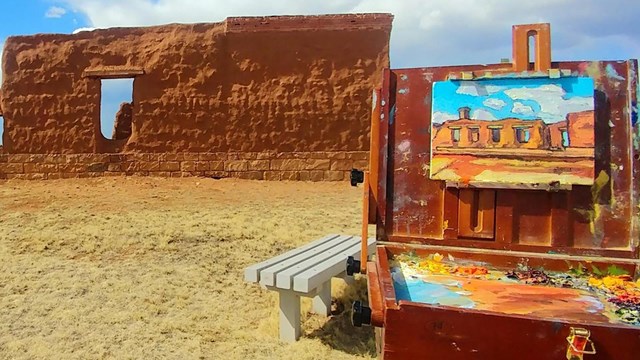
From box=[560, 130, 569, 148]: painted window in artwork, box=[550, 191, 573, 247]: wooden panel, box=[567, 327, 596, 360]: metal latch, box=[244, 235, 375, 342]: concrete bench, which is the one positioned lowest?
box=[244, 235, 375, 342]: concrete bench

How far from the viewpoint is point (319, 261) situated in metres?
3.71

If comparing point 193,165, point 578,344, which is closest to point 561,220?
point 578,344

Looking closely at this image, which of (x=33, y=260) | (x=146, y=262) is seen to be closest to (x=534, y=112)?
(x=146, y=262)

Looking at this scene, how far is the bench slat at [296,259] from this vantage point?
3.27 metres

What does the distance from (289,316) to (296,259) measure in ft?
1.56

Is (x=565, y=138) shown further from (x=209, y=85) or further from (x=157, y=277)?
(x=209, y=85)

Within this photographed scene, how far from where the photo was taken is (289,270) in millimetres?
3355

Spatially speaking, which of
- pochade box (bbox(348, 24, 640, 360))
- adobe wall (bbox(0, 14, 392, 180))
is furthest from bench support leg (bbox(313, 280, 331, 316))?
adobe wall (bbox(0, 14, 392, 180))

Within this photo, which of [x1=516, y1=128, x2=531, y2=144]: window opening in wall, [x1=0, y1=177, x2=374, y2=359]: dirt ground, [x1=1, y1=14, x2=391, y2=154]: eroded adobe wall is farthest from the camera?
[x1=1, y1=14, x2=391, y2=154]: eroded adobe wall

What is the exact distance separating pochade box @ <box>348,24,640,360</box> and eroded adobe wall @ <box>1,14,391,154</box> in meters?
7.75

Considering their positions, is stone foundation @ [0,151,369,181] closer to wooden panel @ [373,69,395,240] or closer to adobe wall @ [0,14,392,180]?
adobe wall @ [0,14,392,180]

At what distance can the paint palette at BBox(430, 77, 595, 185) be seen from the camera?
9.39ft

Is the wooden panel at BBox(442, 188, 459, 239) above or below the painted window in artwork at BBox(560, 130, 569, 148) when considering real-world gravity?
below

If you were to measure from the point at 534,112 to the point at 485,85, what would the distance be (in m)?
0.30
